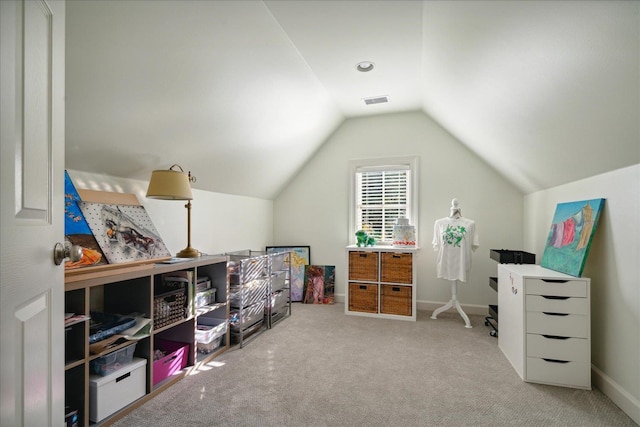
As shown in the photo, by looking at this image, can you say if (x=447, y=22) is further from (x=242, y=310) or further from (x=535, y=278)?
(x=242, y=310)

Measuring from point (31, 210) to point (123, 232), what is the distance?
175 cm

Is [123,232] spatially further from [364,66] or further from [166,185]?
[364,66]

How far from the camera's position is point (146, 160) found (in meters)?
2.56

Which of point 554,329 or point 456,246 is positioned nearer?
point 554,329

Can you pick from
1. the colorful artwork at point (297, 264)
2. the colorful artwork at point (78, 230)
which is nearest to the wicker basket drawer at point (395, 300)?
the colorful artwork at point (297, 264)

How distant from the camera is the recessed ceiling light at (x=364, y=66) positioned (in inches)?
114

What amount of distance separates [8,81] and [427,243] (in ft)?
13.7

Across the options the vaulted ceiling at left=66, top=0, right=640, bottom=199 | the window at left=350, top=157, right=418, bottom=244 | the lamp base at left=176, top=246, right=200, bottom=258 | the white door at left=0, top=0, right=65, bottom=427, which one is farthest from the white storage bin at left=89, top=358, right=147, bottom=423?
the window at left=350, top=157, right=418, bottom=244

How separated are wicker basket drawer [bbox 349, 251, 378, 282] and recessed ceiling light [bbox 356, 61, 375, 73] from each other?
6.83 feet

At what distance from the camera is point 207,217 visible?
3.53 m

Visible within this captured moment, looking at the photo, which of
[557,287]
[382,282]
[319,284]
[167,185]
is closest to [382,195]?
[382,282]

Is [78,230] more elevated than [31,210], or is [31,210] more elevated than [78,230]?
[31,210]

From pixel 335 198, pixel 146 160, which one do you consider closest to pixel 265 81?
pixel 146 160

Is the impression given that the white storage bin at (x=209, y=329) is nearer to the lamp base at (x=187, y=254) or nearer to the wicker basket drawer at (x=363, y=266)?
the lamp base at (x=187, y=254)
